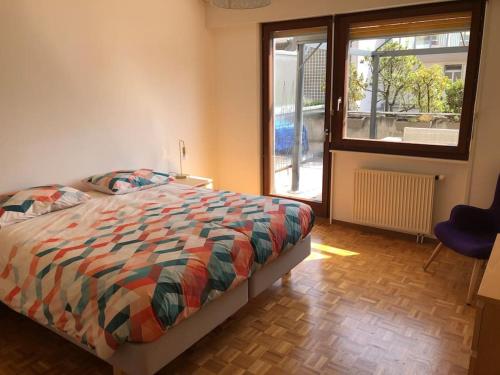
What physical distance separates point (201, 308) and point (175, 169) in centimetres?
263

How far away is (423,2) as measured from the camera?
11.6 feet

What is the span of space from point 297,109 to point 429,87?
1391 millimetres

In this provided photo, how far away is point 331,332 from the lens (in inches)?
100

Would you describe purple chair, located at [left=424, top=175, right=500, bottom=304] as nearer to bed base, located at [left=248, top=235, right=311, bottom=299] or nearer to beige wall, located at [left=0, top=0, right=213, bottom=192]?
bed base, located at [left=248, top=235, right=311, bottom=299]

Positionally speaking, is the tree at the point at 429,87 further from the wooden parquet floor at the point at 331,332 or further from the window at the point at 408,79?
the wooden parquet floor at the point at 331,332

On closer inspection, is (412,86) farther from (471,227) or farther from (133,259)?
(133,259)

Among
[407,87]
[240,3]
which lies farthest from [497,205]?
[240,3]

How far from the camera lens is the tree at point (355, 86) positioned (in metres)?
4.12

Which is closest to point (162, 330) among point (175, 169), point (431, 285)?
point (431, 285)

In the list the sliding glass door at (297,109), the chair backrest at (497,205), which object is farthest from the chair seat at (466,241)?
the sliding glass door at (297,109)

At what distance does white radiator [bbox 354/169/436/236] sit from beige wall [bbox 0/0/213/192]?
6.22 feet

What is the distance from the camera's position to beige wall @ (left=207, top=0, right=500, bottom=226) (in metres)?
3.47

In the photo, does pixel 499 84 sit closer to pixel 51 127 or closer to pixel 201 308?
pixel 201 308

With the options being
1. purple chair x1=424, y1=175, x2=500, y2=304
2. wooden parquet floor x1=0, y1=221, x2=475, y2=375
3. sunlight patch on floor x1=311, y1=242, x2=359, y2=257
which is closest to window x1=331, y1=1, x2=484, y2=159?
purple chair x1=424, y1=175, x2=500, y2=304
